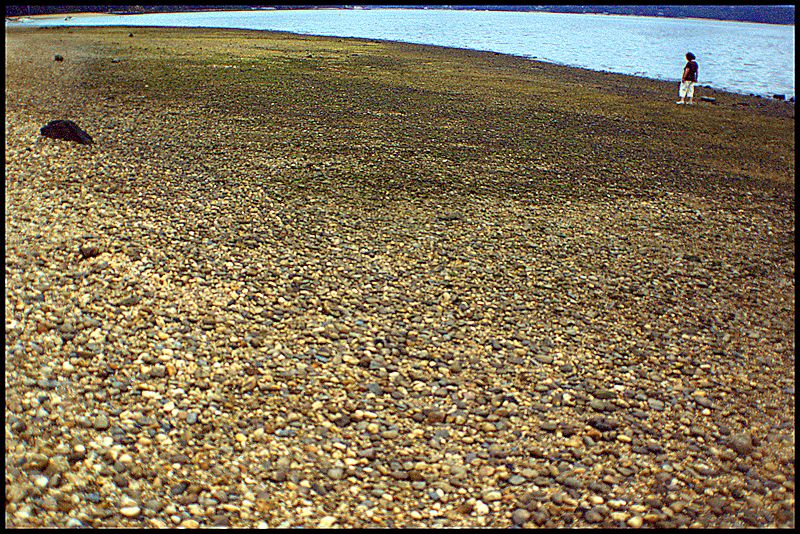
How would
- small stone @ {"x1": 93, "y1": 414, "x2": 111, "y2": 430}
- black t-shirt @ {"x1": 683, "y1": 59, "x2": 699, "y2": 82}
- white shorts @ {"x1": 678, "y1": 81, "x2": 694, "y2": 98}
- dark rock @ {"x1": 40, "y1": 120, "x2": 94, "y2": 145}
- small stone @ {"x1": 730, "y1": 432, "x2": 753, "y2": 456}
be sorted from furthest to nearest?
1. white shorts @ {"x1": 678, "y1": 81, "x2": 694, "y2": 98}
2. black t-shirt @ {"x1": 683, "y1": 59, "x2": 699, "y2": 82}
3. dark rock @ {"x1": 40, "y1": 120, "x2": 94, "y2": 145}
4. small stone @ {"x1": 730, "y1": 432, "x2": 753, "y2": 456}
5. small stone @ {"x1": 93, "y1": 414, "x2": 111, "y2": 430}

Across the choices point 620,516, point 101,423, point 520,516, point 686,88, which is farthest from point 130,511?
point 686,88

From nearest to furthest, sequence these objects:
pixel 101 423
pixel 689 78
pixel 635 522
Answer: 1. pixel 635 522
2. pixel 101 423
3. pixel 689 78

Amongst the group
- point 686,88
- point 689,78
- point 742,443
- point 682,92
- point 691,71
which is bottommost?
point 742,443

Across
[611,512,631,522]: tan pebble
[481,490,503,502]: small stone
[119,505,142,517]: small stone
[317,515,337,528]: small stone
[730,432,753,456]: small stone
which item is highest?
[730,432,753,456]: small stone

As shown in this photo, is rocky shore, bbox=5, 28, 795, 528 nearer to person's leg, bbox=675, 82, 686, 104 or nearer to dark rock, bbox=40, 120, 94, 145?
dark rock, bbox=40, 120, 94, 145

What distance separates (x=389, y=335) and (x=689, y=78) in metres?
24.5

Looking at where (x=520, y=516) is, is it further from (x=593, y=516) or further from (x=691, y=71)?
(x=691, y=71)

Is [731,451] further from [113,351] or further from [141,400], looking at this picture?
[113,351]

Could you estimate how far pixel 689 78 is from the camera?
86.7 feet

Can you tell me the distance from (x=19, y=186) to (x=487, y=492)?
11144mm

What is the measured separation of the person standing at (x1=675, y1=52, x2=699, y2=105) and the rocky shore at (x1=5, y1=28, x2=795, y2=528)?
11002 millimetres

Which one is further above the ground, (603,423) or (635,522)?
(603,423)

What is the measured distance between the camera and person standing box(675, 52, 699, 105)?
26073mm

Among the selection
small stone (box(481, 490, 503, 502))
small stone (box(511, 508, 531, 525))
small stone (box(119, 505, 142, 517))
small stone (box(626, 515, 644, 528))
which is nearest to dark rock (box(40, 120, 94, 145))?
small stone (box(119, 505, 142, 517))
